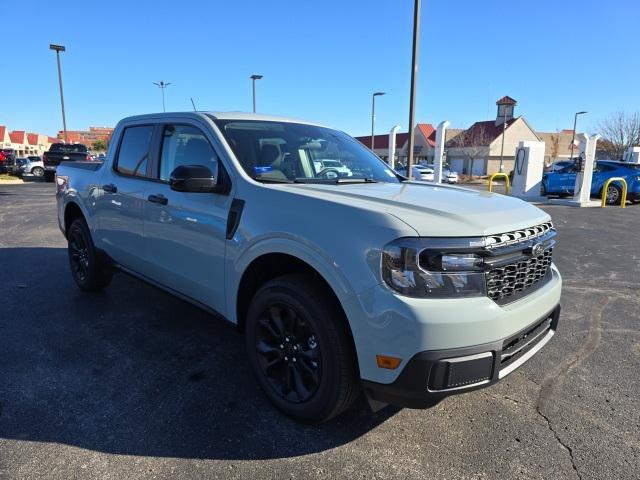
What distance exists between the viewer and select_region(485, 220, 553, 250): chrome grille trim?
232 centimetres

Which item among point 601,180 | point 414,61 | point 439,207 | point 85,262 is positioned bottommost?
point 85,262

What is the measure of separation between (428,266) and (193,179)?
160cm

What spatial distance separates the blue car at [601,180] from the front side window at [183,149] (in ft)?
58.0

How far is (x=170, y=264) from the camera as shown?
362 cm

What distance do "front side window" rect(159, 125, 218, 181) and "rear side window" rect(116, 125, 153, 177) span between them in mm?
292

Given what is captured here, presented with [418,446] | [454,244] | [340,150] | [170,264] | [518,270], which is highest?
[340,150]

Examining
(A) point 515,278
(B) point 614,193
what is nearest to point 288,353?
(A) point 515,278

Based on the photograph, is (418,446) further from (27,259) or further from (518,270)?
(27,259)

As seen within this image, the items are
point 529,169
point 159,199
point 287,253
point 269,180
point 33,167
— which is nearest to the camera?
point 287,253

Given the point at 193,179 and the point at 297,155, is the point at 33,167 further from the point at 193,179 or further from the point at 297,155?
the point at 193,179

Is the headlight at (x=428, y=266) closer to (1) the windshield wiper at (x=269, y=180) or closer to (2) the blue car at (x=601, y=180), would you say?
(1) the windshield wiper at (x=269, y=180)

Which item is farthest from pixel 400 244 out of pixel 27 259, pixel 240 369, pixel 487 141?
pixel 487 141

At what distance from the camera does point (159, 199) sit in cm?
→ 365

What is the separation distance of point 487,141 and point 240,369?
57669 millimetres
